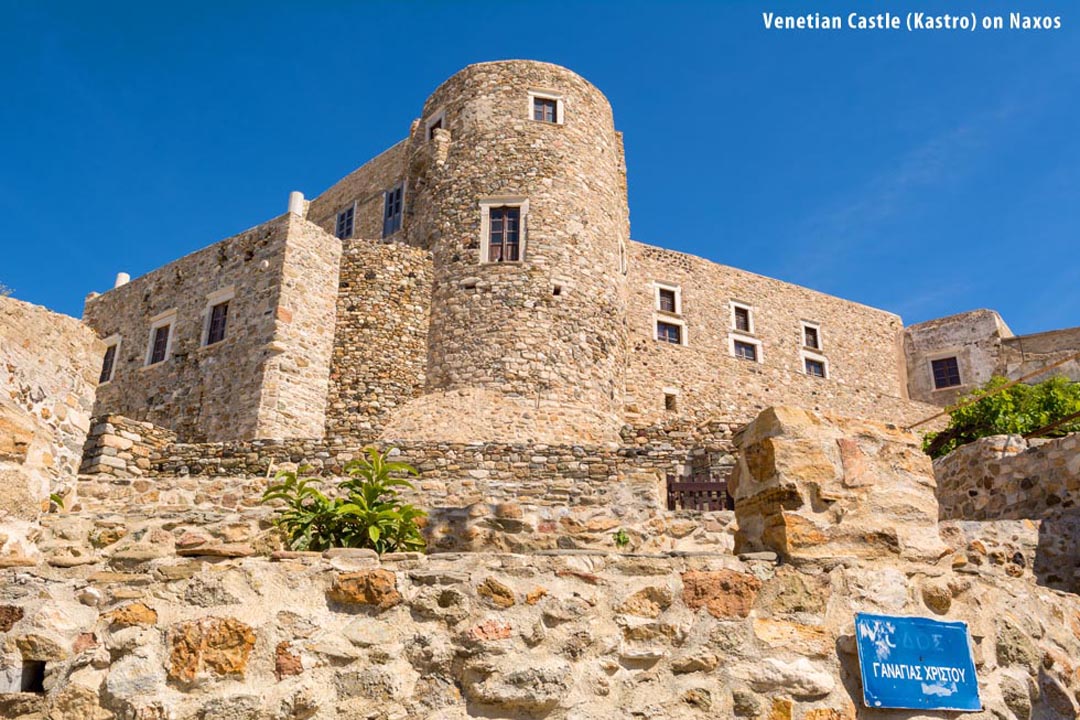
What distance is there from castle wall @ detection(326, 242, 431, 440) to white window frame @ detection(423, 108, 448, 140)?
3542 millimetres

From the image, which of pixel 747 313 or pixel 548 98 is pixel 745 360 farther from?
pixel 548 98

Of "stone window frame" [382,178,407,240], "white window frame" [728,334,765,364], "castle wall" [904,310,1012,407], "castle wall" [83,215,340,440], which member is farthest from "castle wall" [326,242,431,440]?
"castle wall" [904,310,1012,407]

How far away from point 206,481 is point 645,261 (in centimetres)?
1809

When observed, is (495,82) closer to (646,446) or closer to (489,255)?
(489,255)

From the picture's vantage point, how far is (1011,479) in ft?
29.7

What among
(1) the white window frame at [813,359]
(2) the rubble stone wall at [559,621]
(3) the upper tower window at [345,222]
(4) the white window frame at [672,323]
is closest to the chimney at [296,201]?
(3) the upper tower window at [345,222]

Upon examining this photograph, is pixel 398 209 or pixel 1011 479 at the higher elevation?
pixel 398 209

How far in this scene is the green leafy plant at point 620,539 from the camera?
23.1ft

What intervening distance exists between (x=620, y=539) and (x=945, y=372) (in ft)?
94.1

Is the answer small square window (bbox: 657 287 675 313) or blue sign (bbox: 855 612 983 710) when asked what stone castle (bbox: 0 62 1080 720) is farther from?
small square window (bbox: 657 287 675 313)

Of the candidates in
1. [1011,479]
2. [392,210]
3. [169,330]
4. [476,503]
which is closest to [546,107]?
[392,210]

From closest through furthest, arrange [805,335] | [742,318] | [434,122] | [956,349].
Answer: [434,122]
[742,318]
[805,335]
[956,349]

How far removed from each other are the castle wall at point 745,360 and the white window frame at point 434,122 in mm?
8223

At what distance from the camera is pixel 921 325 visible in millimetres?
32875
